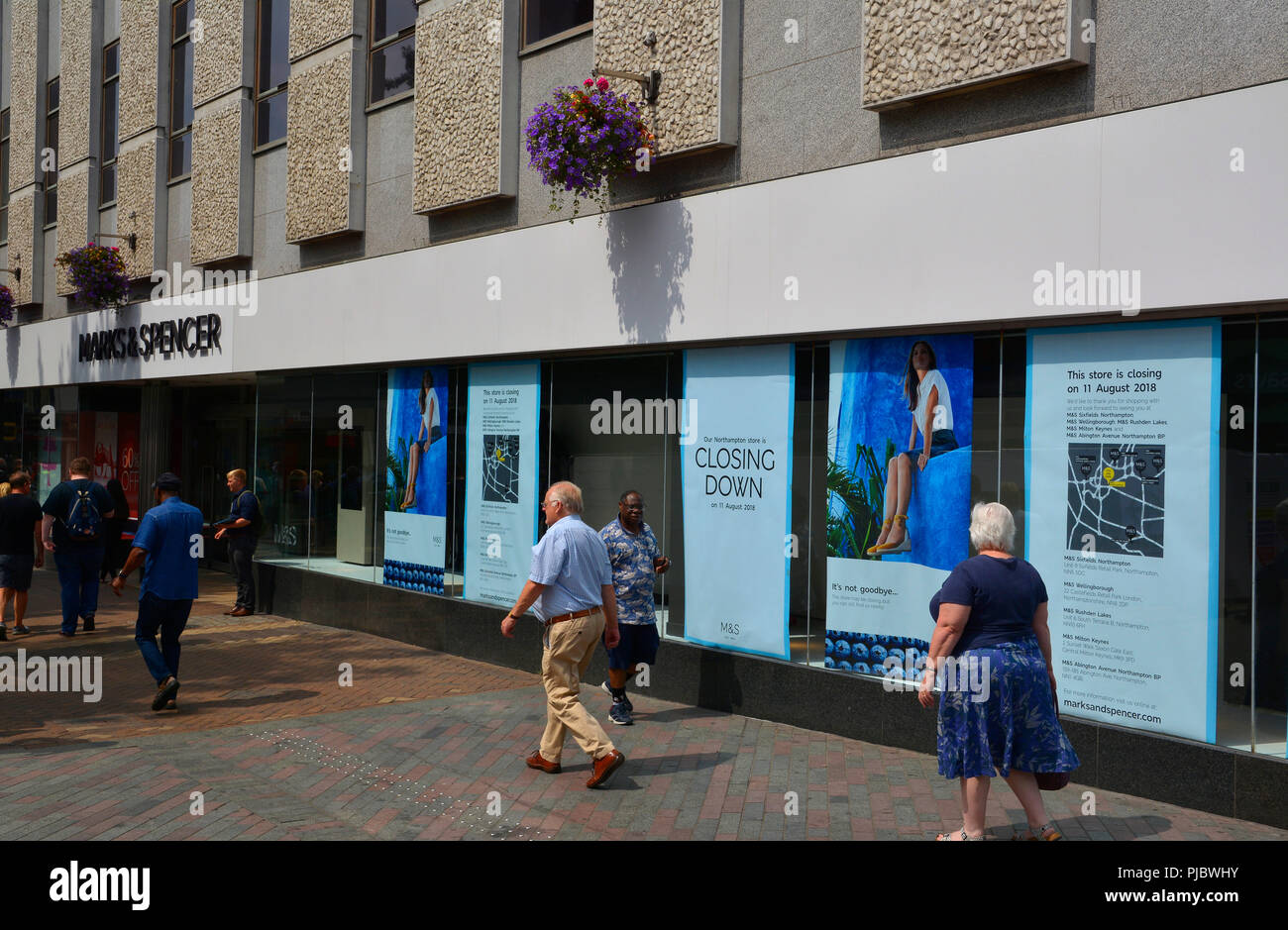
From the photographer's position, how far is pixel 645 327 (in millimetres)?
9539

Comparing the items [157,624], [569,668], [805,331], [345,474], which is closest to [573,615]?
[569,668]

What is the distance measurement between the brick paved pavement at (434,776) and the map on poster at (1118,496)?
144cm

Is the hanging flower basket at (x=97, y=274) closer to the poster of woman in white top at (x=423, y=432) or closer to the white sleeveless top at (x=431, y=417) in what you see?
the poster of woman in white top at (x=423, y=432)

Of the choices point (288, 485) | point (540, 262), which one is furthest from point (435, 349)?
point (288, 485)

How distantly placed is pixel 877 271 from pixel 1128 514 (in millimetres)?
2260

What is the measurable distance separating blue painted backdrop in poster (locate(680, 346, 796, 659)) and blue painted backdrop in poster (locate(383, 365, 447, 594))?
3.64 meters

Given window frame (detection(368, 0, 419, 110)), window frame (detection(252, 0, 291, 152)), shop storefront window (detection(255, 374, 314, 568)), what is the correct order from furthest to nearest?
1. window frame (detection(252, 0, 291, 152))
2. shop storefront window (detection(255, 374, 314, 568))
3. window frame (detection(368, 0, 419, 110))

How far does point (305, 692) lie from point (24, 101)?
18.2 m

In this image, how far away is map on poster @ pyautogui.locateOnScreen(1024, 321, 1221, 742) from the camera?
20.9 feet

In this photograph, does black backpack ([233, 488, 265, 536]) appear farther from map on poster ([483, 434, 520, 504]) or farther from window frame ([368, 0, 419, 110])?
window frame ([368, 0, 419, 110])

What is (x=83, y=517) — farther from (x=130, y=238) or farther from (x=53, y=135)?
(x=53, y=135)

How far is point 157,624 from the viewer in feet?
29.3

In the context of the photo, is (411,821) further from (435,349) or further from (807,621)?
(435,349)

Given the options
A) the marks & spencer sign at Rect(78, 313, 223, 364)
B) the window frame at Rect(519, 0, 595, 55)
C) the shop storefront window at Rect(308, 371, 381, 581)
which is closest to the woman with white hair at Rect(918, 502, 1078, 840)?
the window frame at Rect(519, 0, 595, 55)
